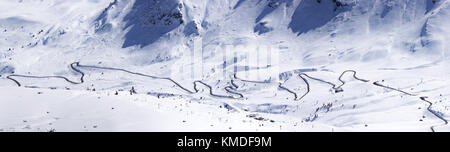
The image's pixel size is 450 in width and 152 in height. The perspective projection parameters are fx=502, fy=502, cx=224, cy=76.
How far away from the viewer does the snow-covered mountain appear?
28766mm

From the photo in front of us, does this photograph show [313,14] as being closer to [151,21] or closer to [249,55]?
[249,55]

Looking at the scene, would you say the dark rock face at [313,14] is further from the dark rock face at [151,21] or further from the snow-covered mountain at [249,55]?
the dark rock face at [151,21]

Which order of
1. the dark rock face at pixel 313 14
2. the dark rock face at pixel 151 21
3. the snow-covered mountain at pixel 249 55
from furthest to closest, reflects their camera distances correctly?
the dark rock face at pixel 151 21 → the dark rock face at pixel 313 14 → the snow-covered mountain at pixel 249 55

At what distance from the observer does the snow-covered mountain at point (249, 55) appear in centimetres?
2877

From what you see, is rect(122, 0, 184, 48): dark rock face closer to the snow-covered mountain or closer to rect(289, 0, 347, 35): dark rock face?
the snow-covered mountain

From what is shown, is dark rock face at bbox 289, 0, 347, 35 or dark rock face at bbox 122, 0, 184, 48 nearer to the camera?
dark rock face at bbox 289, 0, 347, 35

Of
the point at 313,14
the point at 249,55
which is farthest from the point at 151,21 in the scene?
the point at 313,14

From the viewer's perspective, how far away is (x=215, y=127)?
51.1 feet

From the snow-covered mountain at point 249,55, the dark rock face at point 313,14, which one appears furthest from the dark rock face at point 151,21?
the dark rock face at point 313,14

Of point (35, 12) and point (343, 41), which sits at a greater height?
point (35, 12)

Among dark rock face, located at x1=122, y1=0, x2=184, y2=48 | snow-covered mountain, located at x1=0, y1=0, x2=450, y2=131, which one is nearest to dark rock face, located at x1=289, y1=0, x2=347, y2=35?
snow-covered mountain, located at x1=0, y1=0, x2=450, y2=131
